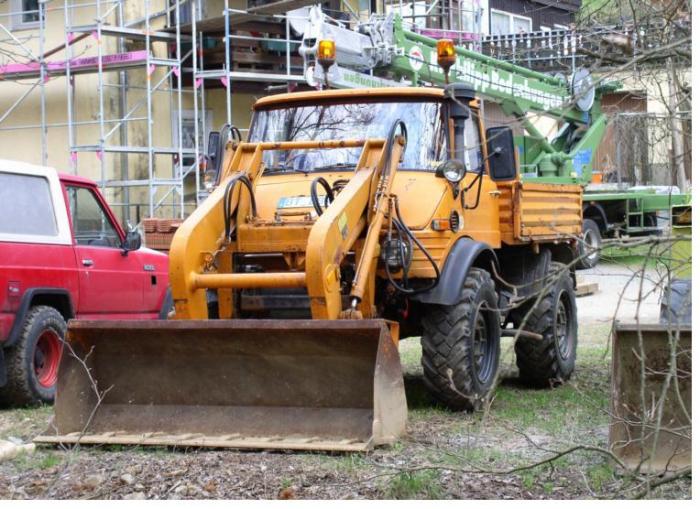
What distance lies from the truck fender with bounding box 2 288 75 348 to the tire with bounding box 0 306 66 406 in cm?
8

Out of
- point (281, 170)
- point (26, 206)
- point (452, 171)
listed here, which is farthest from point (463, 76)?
point (452, 171)

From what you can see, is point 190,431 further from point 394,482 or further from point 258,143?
point 258,143

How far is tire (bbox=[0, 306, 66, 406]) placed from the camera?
9.51 metres

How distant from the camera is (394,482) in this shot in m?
6.18

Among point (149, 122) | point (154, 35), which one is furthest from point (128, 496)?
point (154, 35)

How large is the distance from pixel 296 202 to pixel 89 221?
289cm

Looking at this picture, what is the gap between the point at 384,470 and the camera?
21.7ft

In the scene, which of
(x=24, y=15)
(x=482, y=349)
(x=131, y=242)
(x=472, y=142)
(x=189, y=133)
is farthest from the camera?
(x=189, y=133)

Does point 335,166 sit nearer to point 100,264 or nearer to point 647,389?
point 100,264

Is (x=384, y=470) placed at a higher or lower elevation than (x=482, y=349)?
lower

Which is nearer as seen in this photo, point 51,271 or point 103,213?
point 51,271

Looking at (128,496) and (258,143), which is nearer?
(128,496)

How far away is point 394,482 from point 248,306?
2.72 meters

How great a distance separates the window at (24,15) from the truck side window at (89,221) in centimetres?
1335
